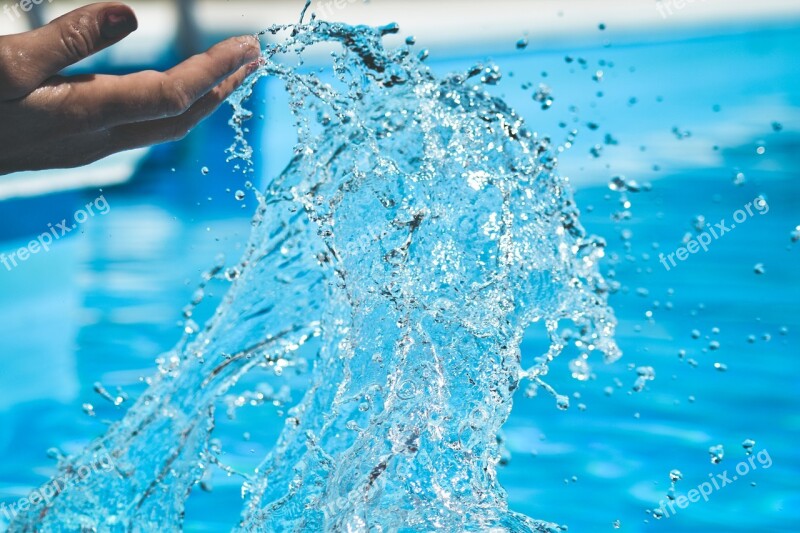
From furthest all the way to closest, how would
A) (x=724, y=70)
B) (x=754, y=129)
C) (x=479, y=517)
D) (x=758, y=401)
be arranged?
1. (x=724, y=70)
2. (x=754, y=129)
3. (x=758, y=401)
4. (x=479, y=517)

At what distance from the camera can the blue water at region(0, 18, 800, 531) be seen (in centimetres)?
193

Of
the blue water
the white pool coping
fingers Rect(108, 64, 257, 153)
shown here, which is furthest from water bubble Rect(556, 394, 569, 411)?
the white pool coping

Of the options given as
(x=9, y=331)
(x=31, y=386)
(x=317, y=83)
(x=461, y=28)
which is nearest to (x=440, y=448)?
(x=317, y=83)

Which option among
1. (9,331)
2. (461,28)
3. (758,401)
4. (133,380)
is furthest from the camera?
(461,28)

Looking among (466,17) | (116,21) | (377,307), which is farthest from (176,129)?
(466,17)

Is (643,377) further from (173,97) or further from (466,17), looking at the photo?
(466,17)

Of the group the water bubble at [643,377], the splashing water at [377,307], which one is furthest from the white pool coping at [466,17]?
the splashing water at [377,307]

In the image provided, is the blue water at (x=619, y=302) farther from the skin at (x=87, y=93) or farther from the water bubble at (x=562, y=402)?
the skin at (x=87, y=93)

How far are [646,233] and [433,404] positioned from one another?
1733mm

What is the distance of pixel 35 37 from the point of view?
0.91 meters

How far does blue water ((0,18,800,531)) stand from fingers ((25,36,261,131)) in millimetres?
1023

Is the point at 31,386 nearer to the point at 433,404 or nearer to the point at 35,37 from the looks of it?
the point at 433,404

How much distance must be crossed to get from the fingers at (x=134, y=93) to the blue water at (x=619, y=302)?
102cm

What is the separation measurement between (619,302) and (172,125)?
5.75 ft
